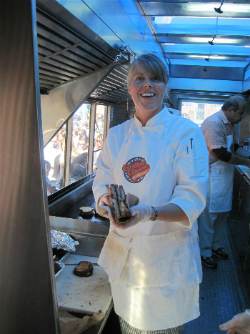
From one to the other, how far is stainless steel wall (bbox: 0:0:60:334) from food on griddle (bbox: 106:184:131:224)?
299 millimetres

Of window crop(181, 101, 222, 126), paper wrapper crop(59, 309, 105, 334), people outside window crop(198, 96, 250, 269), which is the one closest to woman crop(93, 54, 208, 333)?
paper wrapper crop(59, 309, 105, 334)

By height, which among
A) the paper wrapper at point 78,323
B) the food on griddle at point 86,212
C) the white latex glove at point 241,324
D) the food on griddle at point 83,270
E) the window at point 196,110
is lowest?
the paper wrapper at point 78,323

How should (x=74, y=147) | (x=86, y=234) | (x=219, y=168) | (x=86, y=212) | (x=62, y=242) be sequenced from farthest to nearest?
(x=74, y=147)
(x=219, y=168)
(x=86, y=212)
(x=86, y=234)
(x=62, y=242)

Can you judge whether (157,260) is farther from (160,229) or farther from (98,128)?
(98,128)

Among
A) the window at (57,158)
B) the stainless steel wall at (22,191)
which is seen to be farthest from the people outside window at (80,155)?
the stainless steel wall at (22,191)

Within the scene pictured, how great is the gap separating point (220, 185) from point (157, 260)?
207 cm

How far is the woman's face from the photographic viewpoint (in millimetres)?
1312

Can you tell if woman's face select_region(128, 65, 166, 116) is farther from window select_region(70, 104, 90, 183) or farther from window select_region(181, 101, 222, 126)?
window select_region(181, 101, 222, 126)

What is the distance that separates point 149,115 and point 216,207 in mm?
2030

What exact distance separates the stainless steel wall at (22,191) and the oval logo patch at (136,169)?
53cm

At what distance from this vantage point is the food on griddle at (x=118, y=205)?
1047 millimetres

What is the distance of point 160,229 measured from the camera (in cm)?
123

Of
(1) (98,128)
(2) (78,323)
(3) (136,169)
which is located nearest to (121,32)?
(3) (136,169)

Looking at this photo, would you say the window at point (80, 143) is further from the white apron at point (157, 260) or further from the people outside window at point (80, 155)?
the white apron at point (157, 260)
